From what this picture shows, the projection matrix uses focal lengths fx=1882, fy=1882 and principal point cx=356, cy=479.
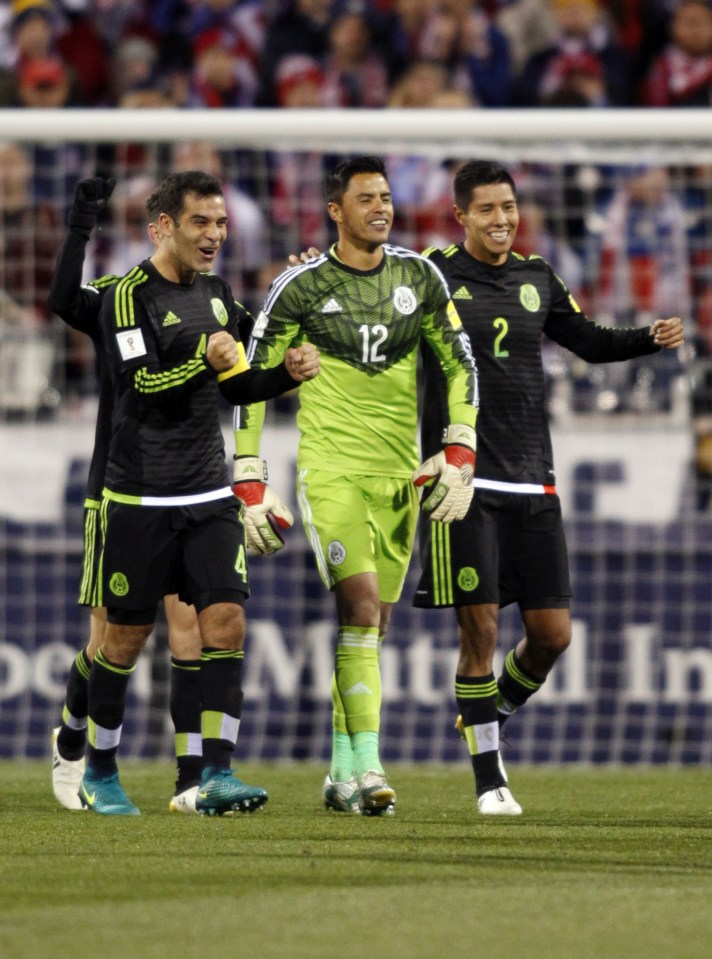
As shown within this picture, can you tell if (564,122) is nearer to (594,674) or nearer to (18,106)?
(594,674)

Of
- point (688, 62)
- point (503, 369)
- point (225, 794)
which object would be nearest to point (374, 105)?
point (688, 62)

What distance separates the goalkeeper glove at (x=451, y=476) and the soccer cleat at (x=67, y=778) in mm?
1660

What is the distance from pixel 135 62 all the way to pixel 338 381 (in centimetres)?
722

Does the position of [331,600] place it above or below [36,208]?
below

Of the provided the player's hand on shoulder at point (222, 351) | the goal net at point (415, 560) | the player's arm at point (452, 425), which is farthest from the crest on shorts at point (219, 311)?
the goal net at point (415, 560)

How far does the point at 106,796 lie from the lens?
659 cm

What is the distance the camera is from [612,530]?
9.63 m

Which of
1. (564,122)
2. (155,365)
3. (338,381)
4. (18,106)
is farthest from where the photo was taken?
(18,106)

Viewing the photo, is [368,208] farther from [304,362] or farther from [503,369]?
[304,362]

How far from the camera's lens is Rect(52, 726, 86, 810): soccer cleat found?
22.8 feet

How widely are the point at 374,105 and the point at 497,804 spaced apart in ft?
25.0

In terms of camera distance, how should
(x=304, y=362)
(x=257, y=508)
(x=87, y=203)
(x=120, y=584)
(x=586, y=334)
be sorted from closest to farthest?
(x=304, y=362) → (x=120, y=584) → (x=87, y=203) → (x=257, y=508) → (x=586, y=334)

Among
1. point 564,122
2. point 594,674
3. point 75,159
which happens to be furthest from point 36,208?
point 594,674

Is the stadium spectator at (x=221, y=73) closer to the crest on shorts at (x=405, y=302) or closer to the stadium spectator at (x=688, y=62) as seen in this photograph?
the stadium spectator at (x=688, y=62)
